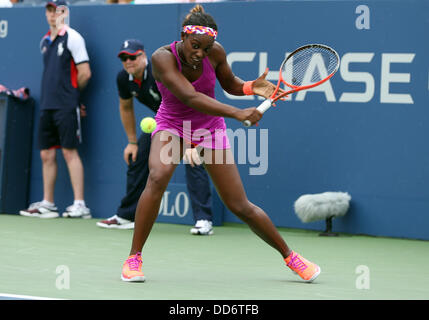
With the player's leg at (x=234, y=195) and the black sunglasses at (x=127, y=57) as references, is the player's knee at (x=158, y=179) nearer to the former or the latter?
the player's leg at (x=234, y=195)

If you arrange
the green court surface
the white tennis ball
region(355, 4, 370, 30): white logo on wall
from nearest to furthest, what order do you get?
the green court surface → region(355, 4, 370, 30): white logo on wall → the white tennis ball

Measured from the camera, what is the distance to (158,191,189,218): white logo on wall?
7910mm

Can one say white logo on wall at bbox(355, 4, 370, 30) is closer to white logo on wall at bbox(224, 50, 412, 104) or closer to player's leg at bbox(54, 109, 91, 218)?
white logo on wall at bbox(224, 50, 412, 104)

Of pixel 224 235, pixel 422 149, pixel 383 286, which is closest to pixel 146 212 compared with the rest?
pixel 383 286

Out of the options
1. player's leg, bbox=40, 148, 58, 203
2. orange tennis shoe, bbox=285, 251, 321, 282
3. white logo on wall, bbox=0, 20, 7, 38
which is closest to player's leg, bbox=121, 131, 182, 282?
orange tennis shoe, bbox=285, 251, 321, 282

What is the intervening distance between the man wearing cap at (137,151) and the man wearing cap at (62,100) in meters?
0.78

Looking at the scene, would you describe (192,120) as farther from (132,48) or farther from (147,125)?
(132,48)

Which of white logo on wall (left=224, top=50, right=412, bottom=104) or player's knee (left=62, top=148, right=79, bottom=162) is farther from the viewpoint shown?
player's knee (left=62, top=148, right=79, bottom=162)

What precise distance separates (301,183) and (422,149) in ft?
3.67

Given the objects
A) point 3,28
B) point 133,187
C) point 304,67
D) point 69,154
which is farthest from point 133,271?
point 3,28

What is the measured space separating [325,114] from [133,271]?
316 cm

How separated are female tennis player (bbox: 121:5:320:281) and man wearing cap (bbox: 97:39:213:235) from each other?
229 cm
